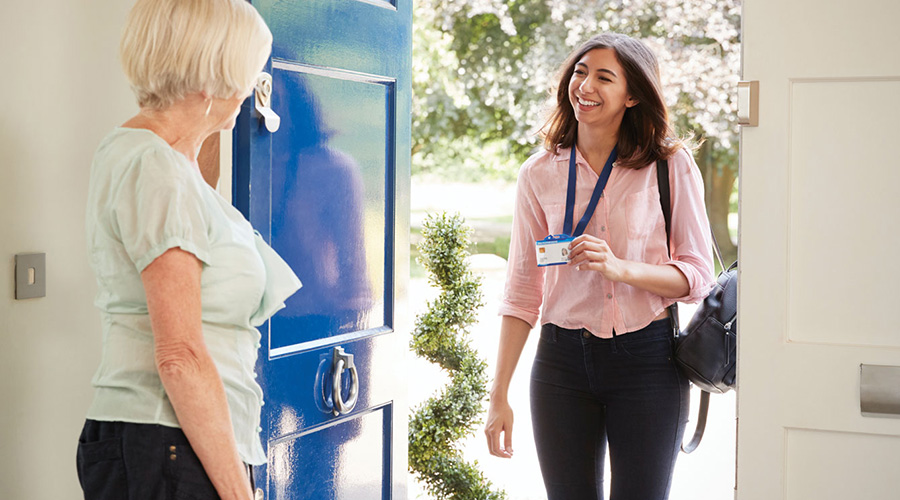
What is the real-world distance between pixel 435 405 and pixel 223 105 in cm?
235

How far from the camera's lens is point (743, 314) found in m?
1.61

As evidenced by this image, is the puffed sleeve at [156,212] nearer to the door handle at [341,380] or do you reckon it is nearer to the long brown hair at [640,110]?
the door handle at [341,380]

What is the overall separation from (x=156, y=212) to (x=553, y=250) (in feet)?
3.02

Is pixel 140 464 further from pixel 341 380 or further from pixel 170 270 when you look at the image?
pixel 341 380

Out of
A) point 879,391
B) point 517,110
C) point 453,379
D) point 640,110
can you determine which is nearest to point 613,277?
point 640,110

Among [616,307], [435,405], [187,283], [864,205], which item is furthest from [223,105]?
[435,405]

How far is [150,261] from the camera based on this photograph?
1196 millimetres

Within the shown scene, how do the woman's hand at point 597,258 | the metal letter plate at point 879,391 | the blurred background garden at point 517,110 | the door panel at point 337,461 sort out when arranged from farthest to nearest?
the blurred background garden at point 517,110 → the door panel at point 337,461 → the woman's hand at point 597,258 → the metal letter plate at point 879,391

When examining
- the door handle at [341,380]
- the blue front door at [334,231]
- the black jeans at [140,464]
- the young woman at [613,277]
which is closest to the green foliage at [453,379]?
the blue front door at [334,231]

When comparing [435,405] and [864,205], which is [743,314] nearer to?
[864,205]

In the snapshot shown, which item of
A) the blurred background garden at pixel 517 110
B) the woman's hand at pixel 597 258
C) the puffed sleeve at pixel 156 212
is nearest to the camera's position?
the puffed sleeve at pixel 156 212

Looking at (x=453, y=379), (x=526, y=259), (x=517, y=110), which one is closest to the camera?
(x=526, y=259)

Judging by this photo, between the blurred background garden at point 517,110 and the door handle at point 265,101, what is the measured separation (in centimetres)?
290

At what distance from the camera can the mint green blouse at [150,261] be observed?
121 cm
